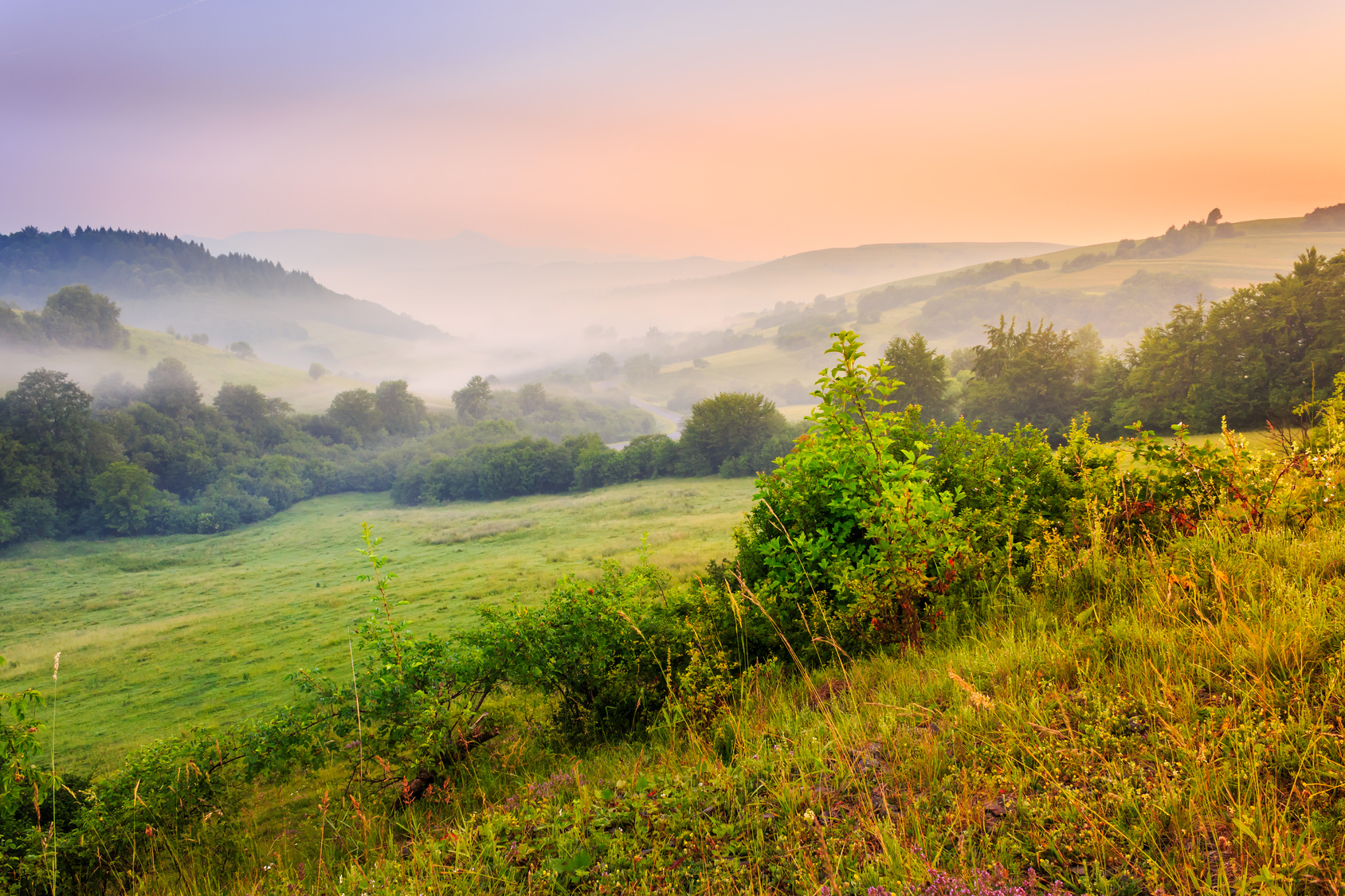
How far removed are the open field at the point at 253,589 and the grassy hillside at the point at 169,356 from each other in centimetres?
9039

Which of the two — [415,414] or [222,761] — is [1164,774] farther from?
[415,414]

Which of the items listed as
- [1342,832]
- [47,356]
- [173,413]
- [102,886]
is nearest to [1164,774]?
[1342,832]

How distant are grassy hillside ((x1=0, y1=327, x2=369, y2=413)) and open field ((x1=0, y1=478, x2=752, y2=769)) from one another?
90386 mm

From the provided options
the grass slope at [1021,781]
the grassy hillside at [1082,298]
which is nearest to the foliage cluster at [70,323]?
the grassy hillside at [1082,298]

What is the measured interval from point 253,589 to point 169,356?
5980 inches

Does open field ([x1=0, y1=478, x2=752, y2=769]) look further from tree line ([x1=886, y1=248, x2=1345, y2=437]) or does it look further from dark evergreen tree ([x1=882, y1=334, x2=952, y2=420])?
tree line ([x1=886, y1=248, x2=1345, y2=437])

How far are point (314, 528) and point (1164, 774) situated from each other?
310 ft

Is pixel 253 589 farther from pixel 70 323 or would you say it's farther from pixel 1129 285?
pixel 1129 285

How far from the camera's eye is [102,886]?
5.61 meters

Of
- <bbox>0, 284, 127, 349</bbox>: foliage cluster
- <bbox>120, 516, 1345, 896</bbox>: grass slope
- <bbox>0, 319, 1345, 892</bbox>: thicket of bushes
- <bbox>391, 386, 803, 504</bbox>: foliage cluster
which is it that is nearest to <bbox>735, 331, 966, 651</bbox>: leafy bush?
<bbox>0, 319, 1345, 892</bbox>: thicket of bushes

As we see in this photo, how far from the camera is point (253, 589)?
44156 mm

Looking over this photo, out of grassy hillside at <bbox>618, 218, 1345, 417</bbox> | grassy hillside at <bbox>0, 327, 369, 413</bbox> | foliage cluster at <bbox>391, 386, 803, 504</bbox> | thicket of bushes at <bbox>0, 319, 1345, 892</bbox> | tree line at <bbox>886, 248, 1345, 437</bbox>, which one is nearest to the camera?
thicket of bushes at <bbox>0, 319, 1345, 892</bbox>

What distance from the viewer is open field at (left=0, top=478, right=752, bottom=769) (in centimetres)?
1989

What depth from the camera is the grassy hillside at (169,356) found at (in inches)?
5202
